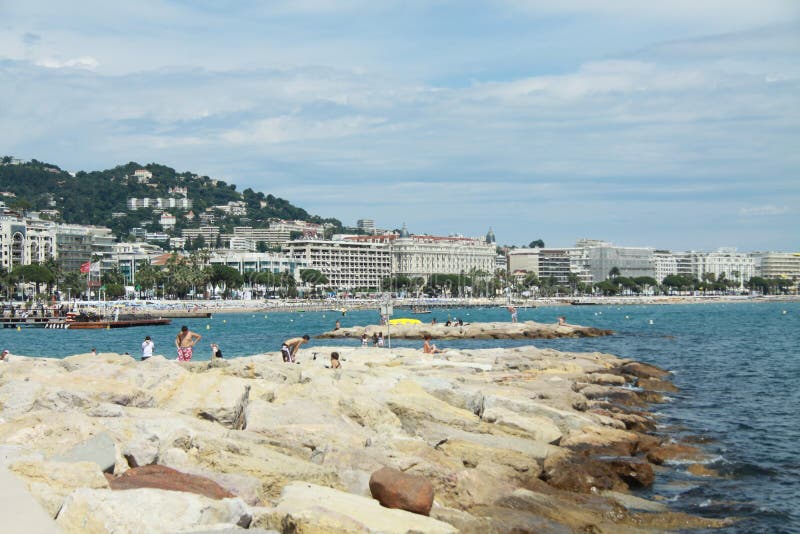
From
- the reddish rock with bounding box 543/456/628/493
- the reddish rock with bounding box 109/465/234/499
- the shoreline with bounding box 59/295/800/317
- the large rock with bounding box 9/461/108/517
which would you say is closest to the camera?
the large rock with bounding box 9/461/108/517

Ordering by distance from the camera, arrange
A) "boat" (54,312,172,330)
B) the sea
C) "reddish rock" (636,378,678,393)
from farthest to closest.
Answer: "boat" (54,312,172,330) → "reddish rock" (636,378,678,393) → the sea

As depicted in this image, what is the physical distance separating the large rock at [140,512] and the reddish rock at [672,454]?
419 inches

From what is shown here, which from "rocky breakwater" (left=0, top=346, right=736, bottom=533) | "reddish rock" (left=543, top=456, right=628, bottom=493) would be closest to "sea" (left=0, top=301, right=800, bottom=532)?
"reddish rock" (left=543, top=456, right=628, bottom=493)

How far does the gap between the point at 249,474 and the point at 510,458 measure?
183 inches

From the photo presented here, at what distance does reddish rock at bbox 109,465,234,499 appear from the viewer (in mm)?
9695

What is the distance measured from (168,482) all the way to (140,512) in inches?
65.0

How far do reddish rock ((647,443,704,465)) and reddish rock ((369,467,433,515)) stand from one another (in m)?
8.04

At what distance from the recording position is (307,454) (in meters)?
12.6

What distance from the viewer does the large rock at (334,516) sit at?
8.63m

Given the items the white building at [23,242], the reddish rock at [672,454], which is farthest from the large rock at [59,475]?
the white building at [23,242]

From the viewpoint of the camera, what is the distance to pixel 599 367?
108 feet

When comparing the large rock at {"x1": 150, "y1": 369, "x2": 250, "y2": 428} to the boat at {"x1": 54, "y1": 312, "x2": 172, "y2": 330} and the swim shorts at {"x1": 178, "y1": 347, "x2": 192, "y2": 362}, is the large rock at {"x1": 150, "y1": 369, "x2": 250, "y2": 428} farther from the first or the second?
the boat at {"x1": 54, "y1": 312, "x2": 172, "y2": 330}

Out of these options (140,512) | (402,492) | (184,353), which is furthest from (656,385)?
(140,512)

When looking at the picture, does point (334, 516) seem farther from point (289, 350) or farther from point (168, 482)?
point (289, 350)
